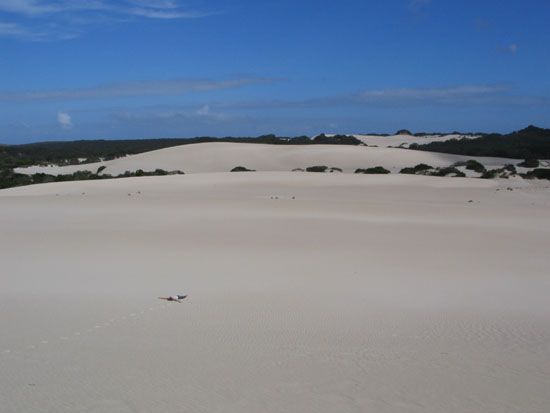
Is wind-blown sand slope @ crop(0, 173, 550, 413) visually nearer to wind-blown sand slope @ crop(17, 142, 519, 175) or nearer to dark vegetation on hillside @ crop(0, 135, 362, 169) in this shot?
wind-blown sand slope @ crop(17, 142, 519, 175)

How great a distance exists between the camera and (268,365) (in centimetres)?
411

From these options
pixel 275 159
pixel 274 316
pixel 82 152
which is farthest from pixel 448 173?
pixel 82 152

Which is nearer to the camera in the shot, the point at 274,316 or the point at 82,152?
the point at 274,316

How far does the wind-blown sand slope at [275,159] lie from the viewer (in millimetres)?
33906

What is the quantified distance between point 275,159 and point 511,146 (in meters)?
16.9

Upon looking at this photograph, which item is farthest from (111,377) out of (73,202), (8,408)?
(73,202)

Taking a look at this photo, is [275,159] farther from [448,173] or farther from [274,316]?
[274,316]

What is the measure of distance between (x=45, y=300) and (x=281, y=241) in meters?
4.18

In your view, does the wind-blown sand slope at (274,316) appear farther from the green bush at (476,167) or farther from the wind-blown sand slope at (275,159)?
the wind-blown sand slope at (275,159)

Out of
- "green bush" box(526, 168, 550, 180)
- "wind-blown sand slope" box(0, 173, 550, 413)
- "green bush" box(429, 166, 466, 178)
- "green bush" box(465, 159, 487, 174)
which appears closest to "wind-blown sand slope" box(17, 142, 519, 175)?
"green bush" box(465, 159, 487, 174)

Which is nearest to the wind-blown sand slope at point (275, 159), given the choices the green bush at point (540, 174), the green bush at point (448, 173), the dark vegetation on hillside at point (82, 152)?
the green bush at point (448, 173)

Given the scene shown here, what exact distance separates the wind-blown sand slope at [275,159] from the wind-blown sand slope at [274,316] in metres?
22.4

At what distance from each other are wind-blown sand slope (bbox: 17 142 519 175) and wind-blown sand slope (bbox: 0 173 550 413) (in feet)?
73.3

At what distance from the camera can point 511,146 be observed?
4209 cm
